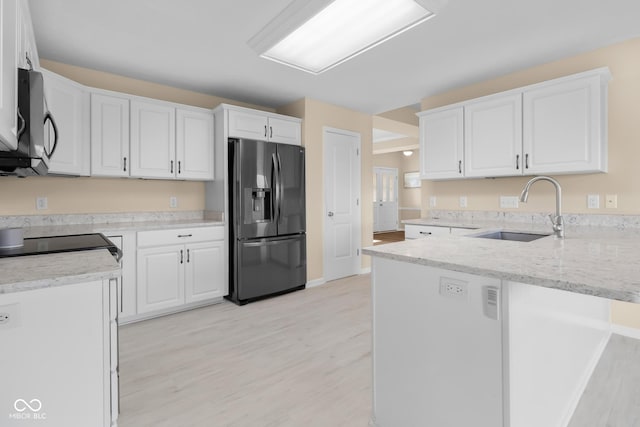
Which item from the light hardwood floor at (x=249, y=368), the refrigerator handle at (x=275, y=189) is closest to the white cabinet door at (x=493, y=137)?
the light hardwood floor at (x=249, y=368)

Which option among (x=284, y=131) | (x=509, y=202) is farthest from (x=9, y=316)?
(x=509, y=202)

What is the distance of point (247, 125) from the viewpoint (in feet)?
12.0

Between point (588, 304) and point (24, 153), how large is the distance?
2.99 metres

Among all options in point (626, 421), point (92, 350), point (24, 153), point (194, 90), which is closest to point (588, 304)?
A: point (626, 421)

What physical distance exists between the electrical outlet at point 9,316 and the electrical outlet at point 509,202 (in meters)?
3.86

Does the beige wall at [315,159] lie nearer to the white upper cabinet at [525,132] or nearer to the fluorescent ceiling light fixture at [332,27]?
the white upper cabinet at [525,132]

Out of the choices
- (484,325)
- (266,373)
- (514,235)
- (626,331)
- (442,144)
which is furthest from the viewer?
(442,144)

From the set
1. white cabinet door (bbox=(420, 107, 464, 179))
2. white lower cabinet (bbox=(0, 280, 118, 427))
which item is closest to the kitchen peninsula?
white lower cabinet (bbox=(0, 280, 118, 427))

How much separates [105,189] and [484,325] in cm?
354

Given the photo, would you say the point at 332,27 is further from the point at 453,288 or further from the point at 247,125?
the point at 453,288

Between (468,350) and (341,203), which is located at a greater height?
(341,203)

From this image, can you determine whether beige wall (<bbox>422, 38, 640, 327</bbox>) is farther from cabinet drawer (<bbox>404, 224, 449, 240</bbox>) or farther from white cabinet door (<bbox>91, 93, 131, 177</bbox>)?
white cabinet door (<bbox>91, 93, 131, 177</bbox>)

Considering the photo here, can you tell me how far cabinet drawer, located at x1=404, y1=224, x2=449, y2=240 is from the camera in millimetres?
3201

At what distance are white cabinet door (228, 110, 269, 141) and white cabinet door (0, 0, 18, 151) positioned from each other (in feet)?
7.42
